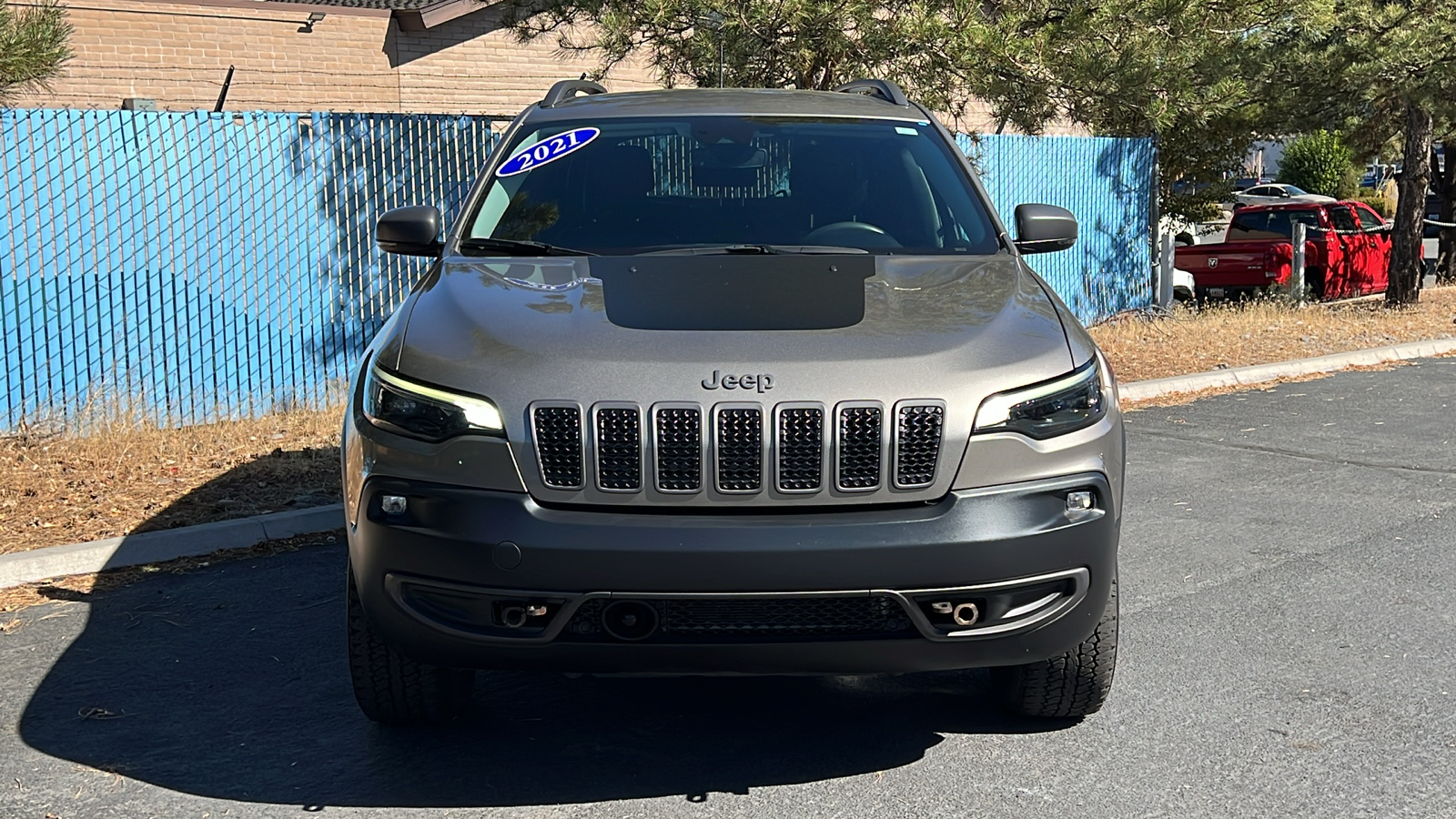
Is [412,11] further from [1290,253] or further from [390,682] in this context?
[390,682]

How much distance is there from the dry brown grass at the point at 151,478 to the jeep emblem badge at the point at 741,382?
4.08 m

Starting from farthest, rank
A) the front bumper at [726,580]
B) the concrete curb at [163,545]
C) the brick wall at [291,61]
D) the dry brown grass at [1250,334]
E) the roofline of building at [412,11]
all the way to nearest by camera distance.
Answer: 1. the roofline of building at [412,11]
2. the brick wall at [291,61]
3. the dry brown grass at [1250,334]
4. the concrete curb at [163,545]
5. the front bumper at [726,580]

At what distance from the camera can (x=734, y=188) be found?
5113mm

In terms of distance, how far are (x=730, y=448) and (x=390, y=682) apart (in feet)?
4.06

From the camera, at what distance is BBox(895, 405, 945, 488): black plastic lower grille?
3.59 m

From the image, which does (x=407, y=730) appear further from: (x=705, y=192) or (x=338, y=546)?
(x=338, y=546)

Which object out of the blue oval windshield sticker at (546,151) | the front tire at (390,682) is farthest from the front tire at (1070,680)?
the blue oval windshield sticker at (546,151)

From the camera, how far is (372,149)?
10.8 metres

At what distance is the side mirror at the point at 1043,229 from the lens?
17.3 ft

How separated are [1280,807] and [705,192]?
2619mm

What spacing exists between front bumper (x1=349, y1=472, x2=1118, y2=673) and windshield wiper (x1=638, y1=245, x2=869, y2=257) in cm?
127

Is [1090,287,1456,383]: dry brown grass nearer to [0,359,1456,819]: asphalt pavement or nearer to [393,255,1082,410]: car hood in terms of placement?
[0,359,1456,819]: asphalt pavement

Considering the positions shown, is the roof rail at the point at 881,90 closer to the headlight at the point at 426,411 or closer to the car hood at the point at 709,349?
the car hood at the point at 709,349

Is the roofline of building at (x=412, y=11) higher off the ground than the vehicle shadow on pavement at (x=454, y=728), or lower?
higher
